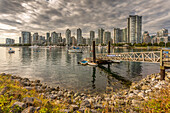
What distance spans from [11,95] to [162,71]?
18006 mm

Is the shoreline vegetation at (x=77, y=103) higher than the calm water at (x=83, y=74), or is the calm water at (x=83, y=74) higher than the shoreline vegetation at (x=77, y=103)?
the shoreline vegetation at (x=77, y=103)

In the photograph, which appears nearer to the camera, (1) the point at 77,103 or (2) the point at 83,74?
(1) the point at 77,103

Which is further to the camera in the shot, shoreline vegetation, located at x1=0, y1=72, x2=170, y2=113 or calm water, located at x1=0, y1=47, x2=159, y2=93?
calm water, located at x1=0, y1=47, x2=159, y2=93

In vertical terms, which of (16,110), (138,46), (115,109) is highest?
(138,46)

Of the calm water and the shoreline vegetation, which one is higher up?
the shoreline vegetation

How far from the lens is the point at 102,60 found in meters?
40.2

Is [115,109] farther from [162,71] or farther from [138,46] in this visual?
[138,46]

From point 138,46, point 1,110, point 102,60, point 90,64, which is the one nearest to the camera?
point 1,110

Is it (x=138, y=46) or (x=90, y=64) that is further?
(x=138, y=46)

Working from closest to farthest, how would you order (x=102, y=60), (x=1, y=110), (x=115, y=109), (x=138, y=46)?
1. (x=1, y=110)
2. (x=115, y=109)
3. (x=102, y=60)
4. (x=138, y=46)

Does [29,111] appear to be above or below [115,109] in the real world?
above

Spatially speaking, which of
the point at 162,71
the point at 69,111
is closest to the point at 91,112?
the point at 69,111

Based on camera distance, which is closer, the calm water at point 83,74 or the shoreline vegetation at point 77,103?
the shoreline vegetation at point 77,103

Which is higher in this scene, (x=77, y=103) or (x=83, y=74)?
(x=77, y=103)
